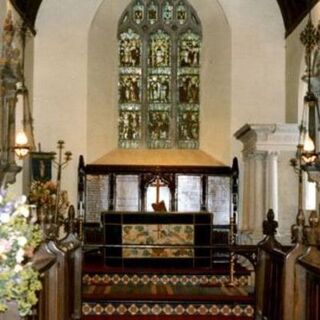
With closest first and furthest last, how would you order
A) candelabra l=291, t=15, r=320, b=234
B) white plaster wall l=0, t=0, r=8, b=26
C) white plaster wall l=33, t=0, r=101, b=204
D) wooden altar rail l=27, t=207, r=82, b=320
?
1. wooden altar rail l=27, t=207, r=82, b=320
2. candelabra l=291, t=15, r=320, b=234
3. white plaster wall l=0, t=0, r=8, b=26
4. white plaster wall l=33, t=0, r=101, b=204

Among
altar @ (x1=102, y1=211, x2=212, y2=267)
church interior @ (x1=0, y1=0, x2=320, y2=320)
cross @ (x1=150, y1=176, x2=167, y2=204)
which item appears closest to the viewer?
church interior @ (x1=0, y1=0, x2=320, y2=320)

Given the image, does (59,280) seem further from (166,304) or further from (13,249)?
(13,249)

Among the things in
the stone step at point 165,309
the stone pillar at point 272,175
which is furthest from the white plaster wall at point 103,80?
the stone step at point 165,309

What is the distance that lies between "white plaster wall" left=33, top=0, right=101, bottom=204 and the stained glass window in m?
1.02

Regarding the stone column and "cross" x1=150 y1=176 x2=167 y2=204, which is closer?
the stone column

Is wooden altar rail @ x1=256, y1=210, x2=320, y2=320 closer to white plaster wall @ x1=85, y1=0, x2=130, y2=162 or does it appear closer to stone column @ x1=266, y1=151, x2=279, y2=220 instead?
stone column @ x1=266, y1=151, x2=279, y2=220

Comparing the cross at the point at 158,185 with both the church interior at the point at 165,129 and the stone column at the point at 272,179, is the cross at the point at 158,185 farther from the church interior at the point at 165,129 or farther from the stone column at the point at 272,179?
the stone column at the point at 272,179

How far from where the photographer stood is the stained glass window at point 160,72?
15.5 metres

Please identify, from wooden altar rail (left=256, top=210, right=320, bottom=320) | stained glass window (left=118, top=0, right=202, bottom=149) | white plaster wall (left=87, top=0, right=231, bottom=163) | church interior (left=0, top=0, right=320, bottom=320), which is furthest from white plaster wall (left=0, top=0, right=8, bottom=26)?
wooden altar rail (left=256, top=210, right=320, bottom=320)

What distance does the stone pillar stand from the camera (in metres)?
12.4

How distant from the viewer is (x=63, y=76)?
48.3ft

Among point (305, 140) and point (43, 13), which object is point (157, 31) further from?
point (305, 140)

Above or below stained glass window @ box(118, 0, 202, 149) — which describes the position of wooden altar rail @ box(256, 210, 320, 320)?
below

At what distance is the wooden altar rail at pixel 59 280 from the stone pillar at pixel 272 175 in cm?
472
